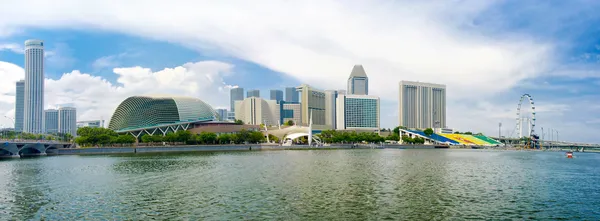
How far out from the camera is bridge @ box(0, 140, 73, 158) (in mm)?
85750

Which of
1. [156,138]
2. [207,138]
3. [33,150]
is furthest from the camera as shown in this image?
[207,138]

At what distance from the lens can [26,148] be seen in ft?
315

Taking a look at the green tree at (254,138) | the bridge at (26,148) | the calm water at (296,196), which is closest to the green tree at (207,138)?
the green tree at (254,138)

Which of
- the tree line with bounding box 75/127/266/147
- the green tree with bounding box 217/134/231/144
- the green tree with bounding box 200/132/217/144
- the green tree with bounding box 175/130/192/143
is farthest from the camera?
the green tree with bounding box 217/134/231/144

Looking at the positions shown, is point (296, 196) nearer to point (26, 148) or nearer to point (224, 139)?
point (26, 148)

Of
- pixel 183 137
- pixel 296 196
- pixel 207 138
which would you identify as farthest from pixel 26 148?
pixel 296 196

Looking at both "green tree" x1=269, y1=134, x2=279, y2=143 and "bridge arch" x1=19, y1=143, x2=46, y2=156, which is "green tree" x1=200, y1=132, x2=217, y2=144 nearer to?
"green tree" x1=269, y1=134, x2=279, y2=143

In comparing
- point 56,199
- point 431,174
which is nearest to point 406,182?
point 431,174

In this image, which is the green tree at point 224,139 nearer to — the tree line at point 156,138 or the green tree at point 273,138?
the tree line at point 156,138

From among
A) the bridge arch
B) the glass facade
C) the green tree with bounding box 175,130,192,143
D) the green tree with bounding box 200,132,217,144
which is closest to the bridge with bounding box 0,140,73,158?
the bridge arch

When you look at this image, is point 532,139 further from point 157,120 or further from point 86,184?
point 86,184

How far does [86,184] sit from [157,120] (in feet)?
419

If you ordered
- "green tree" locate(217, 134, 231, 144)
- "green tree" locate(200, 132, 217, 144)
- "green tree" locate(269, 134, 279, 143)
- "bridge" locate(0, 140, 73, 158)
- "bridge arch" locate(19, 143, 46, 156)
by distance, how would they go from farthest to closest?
1. "green tree" locate(269, 134, 279, 143)
2. "green tree" locate(217, 134, 231, 144)
3. "green tree" locate(200, 132, 217, 144)
4. "bridge arch" locate(19, 143, 46, 156)
5. "bridge" locate(0, 140, 73, 158)

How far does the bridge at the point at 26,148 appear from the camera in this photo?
8575 centimetres
